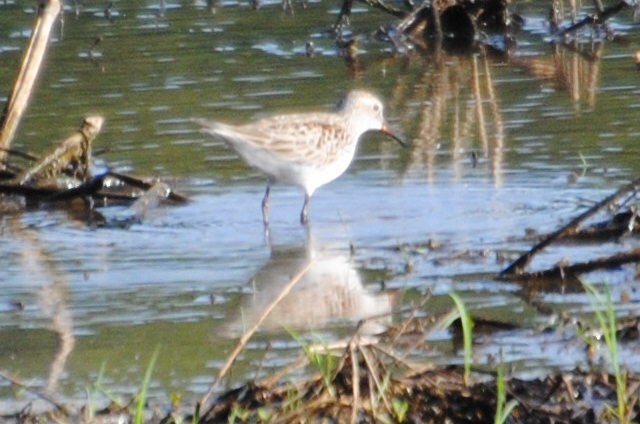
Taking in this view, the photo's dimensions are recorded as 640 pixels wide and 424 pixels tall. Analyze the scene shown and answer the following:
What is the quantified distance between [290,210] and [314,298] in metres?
2.55

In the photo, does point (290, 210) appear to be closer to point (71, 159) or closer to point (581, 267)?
point (71, 159)

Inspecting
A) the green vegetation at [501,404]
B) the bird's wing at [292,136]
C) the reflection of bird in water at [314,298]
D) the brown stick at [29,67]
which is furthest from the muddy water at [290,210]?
the green vegetation at [501,404]

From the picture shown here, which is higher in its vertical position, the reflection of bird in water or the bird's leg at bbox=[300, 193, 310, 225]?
the reflection of bird in water

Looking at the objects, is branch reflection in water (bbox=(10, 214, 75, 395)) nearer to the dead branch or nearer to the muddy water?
the muddy water

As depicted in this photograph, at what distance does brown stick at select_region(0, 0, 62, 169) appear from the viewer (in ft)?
34.3

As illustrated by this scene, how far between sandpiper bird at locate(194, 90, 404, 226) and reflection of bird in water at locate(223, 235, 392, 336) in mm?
1094

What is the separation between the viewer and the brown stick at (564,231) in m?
7.45

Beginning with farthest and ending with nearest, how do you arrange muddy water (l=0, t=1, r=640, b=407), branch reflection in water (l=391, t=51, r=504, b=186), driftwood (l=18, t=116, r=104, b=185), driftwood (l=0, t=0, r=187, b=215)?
branch reflection in water (l=391, t=51, r=504, b=186) < driftwood (l=18, t=116, r=104, b=185) < driftwood (l=0, t=0, r=187, b=215) < muddy water (l=0, t=1, r=640, b=407)

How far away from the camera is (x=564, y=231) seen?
25.4 ft

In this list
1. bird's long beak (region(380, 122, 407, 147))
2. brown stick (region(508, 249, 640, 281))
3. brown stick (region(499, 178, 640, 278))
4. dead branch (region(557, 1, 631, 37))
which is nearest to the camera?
brown stick (region(499, 178, 640, 278))

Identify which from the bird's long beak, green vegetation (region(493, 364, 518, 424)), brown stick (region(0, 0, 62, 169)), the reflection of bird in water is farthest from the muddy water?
green vegetation (region(493, 364, 518, 424))

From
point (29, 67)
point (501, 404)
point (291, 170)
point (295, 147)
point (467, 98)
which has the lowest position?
point (467, 98)

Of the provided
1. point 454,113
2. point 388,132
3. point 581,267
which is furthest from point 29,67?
point 581,267

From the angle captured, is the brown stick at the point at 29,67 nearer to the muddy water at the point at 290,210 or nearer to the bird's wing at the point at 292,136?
the muddy water at the point at 290,210
